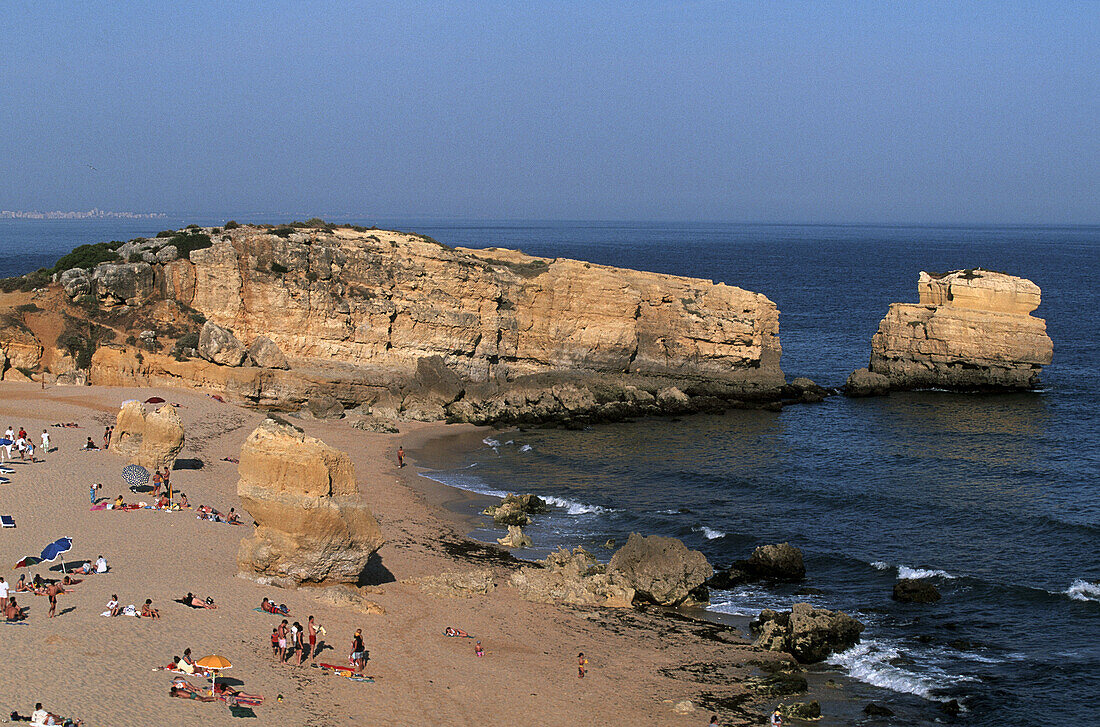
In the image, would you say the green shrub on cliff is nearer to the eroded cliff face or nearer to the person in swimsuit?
the eroded cliff face

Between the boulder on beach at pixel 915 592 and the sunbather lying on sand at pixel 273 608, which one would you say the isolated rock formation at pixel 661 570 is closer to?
the boulder on beach at pixel 915 592

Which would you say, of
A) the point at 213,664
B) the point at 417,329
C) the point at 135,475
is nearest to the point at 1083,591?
the point at 213,664

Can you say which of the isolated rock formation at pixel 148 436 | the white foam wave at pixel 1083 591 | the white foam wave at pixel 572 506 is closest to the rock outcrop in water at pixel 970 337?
the white foam wave at pixel 572 506

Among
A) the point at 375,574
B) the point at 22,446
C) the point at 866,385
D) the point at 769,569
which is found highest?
the point at 866,385

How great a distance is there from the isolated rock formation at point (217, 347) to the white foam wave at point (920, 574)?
33891mm

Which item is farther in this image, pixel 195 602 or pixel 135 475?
pixel 135 475

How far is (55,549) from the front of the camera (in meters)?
23.0

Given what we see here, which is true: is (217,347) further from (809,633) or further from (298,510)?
(809,633)

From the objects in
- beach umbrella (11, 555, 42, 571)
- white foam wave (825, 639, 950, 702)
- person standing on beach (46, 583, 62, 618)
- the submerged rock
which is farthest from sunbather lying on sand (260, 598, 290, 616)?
the submerged rock

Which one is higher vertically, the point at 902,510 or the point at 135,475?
the point at 135,475

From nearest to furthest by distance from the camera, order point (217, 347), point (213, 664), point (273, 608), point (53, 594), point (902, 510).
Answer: point (213, 664) < point (53, 594) < point (273, 608) < point (902, 510) < point (217, 347)

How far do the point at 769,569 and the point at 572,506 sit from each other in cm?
914

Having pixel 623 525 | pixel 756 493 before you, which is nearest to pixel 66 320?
pixel 623 525

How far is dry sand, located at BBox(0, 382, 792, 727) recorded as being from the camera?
17703mm
